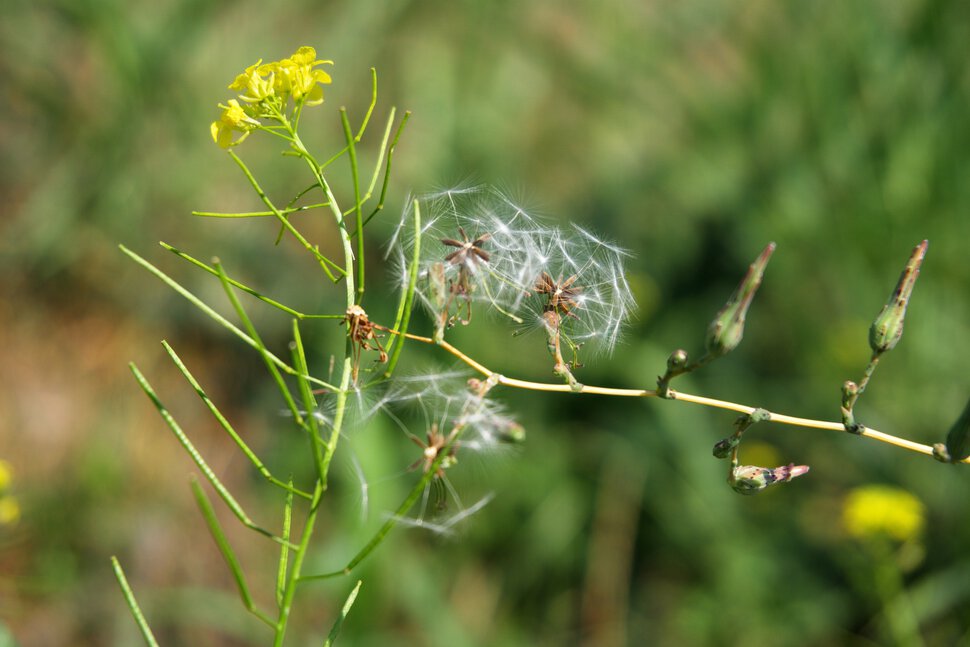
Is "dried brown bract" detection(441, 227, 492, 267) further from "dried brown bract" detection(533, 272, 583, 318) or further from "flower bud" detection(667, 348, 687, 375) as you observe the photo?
"flower bud" detection(667, 348, 687, 375)

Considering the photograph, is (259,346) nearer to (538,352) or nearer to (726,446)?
(726,446)

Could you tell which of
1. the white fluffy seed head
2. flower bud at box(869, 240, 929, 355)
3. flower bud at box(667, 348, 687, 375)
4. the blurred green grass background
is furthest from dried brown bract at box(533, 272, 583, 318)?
the blurred green grass background

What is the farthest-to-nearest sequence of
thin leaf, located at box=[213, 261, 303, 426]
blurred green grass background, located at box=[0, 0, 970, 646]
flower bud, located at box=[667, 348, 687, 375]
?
blurred green grass background, located at box=[0, 0, 970, 646], flower bud, located at box=[667, 348, 687, 375], thin leaf, located at box=[213, 261, 303, 426]

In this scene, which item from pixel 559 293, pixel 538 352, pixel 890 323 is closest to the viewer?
pixel 890 323

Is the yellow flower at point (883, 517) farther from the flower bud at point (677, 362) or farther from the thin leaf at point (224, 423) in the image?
the thin leaf at point (224, 423)

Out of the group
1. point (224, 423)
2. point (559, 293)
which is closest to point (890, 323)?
point (559, 293)

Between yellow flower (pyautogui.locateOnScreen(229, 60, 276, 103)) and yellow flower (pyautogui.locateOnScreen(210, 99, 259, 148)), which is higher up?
yellow flower (pyautogui.locateOnScreen(229, 60, 276, 103))

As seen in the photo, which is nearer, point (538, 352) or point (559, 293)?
point (559, 293)
